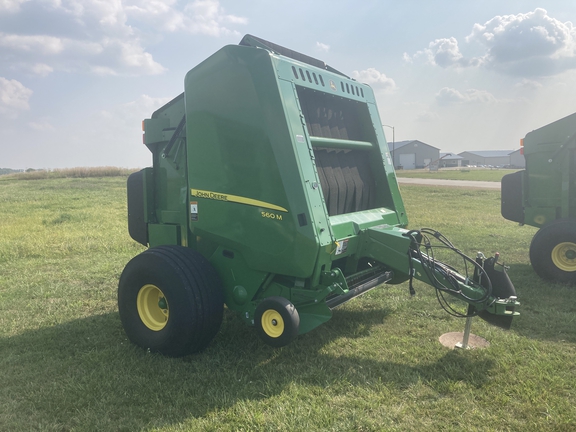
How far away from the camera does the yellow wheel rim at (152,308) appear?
3.85 metres

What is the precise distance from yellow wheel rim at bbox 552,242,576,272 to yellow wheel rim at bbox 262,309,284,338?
423 cm

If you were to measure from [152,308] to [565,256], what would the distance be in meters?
5.05

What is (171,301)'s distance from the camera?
3529 millimetres

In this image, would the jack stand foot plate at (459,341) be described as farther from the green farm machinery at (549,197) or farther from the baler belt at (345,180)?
the green farm machinery at (549,197)

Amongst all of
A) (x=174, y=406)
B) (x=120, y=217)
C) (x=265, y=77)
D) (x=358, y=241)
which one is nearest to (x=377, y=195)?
(x=358, y=241)

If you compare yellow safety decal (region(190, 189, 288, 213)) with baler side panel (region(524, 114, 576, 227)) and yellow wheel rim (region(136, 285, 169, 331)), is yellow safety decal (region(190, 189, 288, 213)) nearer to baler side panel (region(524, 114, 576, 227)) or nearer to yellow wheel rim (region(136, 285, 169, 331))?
yellow wheel rim (region(136, 285, 169, 331))

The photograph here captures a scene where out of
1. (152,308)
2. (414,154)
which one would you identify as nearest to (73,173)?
(152,308)

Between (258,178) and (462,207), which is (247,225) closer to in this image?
(258,178)

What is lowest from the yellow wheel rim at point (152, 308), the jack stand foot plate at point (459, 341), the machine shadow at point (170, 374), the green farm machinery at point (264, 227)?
the machine shadow at point (170, 374)

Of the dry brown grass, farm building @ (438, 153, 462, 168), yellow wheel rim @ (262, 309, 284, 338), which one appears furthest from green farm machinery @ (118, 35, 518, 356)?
farm building @ (438, 153, 462, 168)

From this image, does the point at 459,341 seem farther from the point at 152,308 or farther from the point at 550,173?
the point at 550,173

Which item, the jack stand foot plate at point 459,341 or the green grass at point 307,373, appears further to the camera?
the jack stand foot plate at point 459,341

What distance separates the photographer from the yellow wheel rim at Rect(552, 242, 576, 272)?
563 cm

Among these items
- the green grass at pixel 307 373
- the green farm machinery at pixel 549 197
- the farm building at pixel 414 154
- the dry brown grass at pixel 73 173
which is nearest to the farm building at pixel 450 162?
the farm building at pixel 414 154
